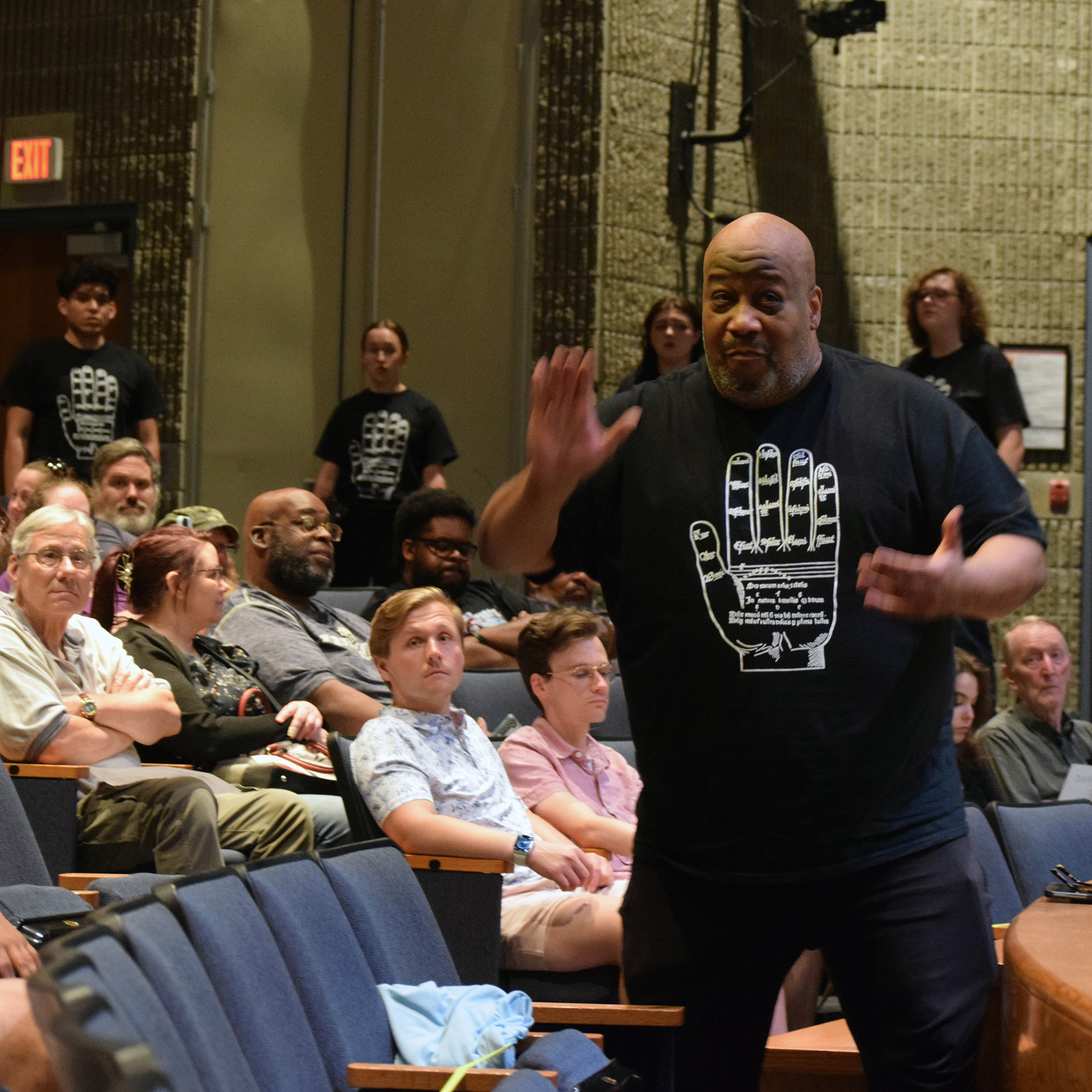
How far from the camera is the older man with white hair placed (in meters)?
3.25

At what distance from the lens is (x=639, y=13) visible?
5.95 meters

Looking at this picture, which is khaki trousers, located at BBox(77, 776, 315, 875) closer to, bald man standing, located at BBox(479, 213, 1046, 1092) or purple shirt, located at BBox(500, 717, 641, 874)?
purple shirt, located at BBox(500, 717, 641, 874)

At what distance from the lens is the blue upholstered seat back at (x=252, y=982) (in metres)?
1.73

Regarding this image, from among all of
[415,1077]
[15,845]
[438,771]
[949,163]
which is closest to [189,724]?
[438,771]

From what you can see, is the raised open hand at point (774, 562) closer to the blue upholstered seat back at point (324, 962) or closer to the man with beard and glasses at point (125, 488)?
the blue upholstered seat back at point (324, 962)

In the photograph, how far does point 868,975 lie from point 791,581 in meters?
0.47

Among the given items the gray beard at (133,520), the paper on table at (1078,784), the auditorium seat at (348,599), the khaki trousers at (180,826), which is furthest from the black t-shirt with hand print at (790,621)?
the gray beard at (133,520)

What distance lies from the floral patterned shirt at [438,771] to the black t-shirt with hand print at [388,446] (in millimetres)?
2454

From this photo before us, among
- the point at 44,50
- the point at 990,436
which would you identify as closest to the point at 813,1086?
the point at 990,436

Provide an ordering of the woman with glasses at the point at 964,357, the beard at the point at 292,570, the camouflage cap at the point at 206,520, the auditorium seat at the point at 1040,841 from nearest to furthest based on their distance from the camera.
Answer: the auditorium seat at the point at 1040,841 → the beard at the point at 292,570 → the camouflage cap at the point at 206,520 → the woman with glasses at the point at 964,357

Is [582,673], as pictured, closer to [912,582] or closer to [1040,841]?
[1040,841]

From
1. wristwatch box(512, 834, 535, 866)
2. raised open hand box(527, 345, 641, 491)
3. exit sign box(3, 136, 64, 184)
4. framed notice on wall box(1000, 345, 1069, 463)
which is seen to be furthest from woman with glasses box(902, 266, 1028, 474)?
exit sign box(3, 136, 64, 184)

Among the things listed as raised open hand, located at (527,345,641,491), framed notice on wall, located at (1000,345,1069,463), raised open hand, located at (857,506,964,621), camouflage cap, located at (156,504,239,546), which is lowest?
camouflage cap, located at (156,504,239,546)

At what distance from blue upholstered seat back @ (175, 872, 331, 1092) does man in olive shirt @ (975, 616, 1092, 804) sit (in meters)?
2.96
